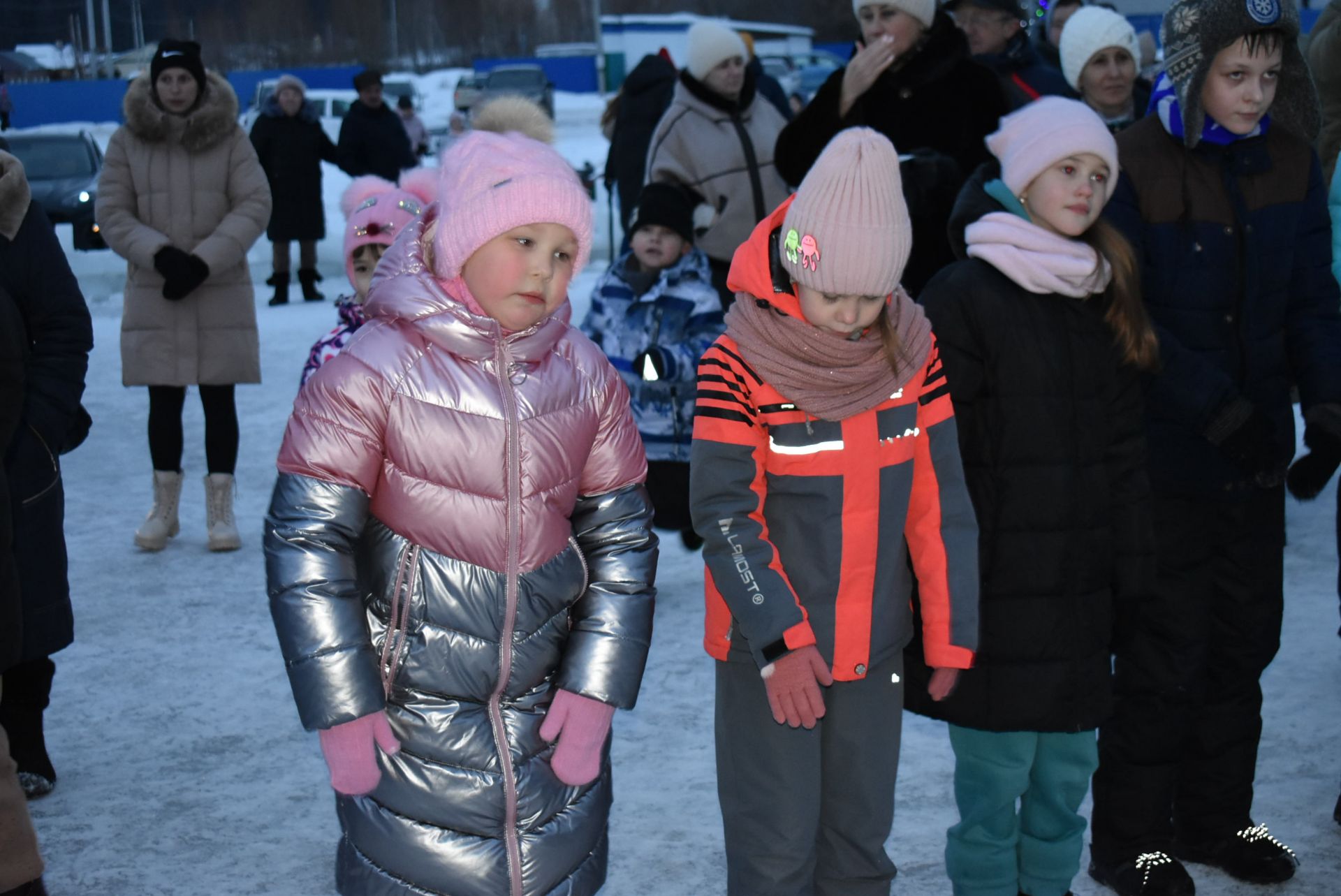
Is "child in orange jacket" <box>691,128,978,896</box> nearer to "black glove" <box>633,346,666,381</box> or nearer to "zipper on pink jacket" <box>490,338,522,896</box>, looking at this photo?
"zipper on pink jacket" <box>490,338,522,896</box>

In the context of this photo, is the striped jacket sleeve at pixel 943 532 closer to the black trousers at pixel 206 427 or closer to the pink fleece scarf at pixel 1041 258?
the pink fleece scarf at pixel 1041 258

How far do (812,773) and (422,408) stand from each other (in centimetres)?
99

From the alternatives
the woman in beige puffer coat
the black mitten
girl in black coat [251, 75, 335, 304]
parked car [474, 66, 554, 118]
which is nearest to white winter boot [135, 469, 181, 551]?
the woman in beige puffer coat

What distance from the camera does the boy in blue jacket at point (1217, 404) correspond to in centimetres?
316

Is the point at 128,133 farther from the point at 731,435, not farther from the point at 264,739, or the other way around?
the point at 731,435

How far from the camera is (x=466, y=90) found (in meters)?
31.3

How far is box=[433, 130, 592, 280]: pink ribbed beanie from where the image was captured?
92.5 inches

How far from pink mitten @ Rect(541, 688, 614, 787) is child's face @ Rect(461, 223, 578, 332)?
2.02 feet

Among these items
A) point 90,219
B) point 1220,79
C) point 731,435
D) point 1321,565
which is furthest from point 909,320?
point 90,219

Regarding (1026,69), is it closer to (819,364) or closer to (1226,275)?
(1226,275)

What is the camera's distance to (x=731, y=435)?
2537 millimetres

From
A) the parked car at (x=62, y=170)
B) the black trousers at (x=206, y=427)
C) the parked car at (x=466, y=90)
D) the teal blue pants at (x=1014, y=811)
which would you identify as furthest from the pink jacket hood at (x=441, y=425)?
the parked car at (x=466, y=90)

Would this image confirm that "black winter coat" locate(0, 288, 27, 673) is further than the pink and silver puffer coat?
Yes

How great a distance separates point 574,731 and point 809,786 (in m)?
0.52
